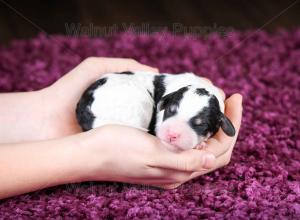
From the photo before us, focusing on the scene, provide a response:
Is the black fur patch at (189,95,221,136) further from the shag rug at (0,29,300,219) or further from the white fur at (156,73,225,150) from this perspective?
the shag rug at (0,29,300,219)

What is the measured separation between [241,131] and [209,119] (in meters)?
0.64

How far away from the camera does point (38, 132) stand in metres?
2.10

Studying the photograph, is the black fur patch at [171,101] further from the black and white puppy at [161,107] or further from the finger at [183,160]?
the finger at [183,160]

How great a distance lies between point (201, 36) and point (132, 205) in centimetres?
176

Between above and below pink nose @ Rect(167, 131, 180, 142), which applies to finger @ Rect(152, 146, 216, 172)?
below

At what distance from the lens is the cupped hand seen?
1696 millimetres

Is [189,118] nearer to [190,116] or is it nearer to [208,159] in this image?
[190,116]

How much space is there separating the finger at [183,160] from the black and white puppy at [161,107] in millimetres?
27

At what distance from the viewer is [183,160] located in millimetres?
1686

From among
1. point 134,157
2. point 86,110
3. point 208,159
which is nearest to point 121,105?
point 86,110

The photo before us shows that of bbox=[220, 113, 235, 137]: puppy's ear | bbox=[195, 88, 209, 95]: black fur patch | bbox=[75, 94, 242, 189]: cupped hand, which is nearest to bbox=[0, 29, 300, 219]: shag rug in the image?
bbox=[75, 94, 242, 189]: cupped hand

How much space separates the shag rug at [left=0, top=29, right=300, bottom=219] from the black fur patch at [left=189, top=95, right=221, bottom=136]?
23 cm

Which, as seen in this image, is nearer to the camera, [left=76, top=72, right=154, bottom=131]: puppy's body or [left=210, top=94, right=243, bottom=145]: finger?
[left=76, top=72, right=154, bottom=131]: puppy's body

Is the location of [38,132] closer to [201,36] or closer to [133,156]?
[133,156]
